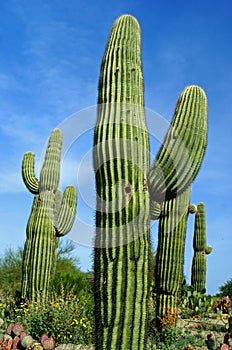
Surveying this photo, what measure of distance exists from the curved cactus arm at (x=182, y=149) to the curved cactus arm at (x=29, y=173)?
462 cm

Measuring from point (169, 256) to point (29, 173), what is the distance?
13.1 feet

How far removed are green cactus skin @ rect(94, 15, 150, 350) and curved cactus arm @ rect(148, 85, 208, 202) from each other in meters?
0.31

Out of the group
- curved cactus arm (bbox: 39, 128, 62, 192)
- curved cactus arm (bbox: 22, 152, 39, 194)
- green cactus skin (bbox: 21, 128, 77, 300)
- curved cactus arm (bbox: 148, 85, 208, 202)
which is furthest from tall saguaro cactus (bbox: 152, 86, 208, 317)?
curved cactus arm (bbox: 22, 152, 39, 194)

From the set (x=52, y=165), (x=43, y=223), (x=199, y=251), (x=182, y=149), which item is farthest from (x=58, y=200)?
(x=182, y=149)

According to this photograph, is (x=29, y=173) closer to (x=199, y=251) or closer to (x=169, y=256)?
(x=169, y=256)

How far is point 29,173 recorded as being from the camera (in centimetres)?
981

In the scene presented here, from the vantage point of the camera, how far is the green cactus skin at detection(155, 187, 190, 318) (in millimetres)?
7133

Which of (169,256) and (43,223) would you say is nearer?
(169,256)

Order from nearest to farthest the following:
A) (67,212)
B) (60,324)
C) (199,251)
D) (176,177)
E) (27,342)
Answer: (176,177)
(27,342)
(60,324)
(67,212)
(199,251)

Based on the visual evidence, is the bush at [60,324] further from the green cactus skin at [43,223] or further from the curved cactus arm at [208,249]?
the curved cactus arm at [208,249]

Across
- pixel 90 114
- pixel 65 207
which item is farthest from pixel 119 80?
pixel 65 207

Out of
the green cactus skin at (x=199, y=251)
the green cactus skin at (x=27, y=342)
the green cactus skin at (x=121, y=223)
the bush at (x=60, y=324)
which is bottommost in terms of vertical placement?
the green cactus skin at (x=27, y=342)

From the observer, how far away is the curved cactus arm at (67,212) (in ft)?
31.9

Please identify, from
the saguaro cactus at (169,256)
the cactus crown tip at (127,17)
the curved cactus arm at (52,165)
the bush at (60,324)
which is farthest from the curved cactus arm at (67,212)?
the cactus crown tip at (127,17)
